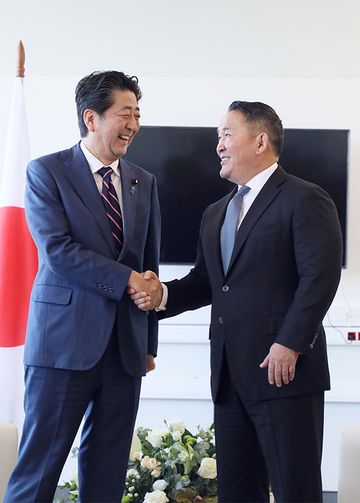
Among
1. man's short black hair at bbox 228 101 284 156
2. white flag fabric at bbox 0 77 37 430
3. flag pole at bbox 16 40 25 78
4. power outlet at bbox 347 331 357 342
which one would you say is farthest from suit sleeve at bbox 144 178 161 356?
power outlet at bbox 347 331 357 342

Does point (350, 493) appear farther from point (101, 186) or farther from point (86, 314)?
point (101, 186)

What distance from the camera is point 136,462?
8.56 ft

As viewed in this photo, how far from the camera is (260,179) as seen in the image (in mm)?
2359

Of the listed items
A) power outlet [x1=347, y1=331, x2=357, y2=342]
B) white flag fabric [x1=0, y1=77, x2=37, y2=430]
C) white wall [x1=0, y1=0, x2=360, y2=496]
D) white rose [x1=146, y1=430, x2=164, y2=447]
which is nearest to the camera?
white rose [x1=146, y1=430, x2=164, y2=447]

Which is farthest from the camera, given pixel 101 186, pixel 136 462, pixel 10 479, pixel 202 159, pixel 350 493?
pixel 202 159

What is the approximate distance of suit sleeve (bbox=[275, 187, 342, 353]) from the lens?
6.97ft

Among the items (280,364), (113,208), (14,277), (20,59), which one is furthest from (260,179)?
(20,59)

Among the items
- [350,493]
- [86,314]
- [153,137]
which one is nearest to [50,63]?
[153,137]

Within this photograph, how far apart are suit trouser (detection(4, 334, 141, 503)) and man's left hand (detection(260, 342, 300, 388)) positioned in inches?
16.0

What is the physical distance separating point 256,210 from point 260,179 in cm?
13

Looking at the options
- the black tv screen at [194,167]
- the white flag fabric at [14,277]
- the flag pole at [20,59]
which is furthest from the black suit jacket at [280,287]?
the black tv screen at [194,167]

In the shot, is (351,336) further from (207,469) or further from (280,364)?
(280,364)

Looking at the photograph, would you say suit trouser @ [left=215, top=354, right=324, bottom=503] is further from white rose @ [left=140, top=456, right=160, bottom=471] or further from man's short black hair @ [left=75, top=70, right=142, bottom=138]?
man's short black hair @ [left=75, top=70, right=142, bottom=138]

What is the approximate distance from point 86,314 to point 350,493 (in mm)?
854
